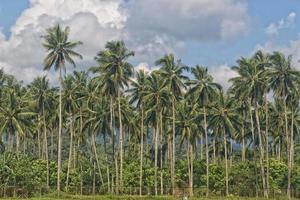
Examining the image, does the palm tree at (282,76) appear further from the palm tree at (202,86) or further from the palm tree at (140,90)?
the palm tree at (140,90)

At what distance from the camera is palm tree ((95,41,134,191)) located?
285ft

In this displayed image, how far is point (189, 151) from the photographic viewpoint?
319 feet

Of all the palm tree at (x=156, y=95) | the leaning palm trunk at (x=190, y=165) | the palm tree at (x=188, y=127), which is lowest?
the leaning palm trunk at (x=190, y=165)

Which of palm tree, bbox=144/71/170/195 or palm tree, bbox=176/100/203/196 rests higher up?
palm tree, bbox=144/71/170/195

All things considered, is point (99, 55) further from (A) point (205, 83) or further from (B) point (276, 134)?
(B) point (276, 134)

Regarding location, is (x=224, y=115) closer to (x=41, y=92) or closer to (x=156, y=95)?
(x=156, y=95)

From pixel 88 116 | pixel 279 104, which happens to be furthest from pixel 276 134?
pixel 88 116

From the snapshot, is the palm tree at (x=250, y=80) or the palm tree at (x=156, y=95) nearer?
the palm tree at (x=250, y=80)

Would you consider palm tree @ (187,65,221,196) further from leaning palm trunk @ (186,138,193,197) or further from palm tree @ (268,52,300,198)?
palm tree @ (268,52,300,198)

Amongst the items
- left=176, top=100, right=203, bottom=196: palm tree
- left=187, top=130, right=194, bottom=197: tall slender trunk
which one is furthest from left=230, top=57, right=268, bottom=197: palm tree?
left=187, top=130, right=194, bottom=197: tall slender trunk

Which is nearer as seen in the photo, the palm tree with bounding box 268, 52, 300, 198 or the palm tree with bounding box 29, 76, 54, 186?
the palm tree with bounding box 268, 52, 300, 198

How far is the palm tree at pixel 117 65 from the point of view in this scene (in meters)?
86.8

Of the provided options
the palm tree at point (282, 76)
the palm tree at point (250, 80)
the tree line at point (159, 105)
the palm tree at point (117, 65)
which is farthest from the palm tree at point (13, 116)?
the palm tree at point (282, 76)

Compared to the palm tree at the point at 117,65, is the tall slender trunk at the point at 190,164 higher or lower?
lower
